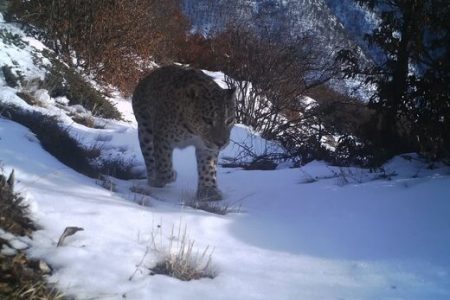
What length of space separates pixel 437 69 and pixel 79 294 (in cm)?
536

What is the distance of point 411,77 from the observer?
6.90 m

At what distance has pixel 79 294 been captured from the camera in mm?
2752

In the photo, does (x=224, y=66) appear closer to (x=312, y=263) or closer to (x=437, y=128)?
(x=437, y=128)

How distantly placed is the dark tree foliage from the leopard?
2.11 metres

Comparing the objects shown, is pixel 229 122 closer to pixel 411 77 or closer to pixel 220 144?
pixel 220 144

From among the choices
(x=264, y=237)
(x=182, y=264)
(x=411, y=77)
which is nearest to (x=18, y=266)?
(x=182, y=264)

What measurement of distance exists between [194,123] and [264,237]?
2490 mm

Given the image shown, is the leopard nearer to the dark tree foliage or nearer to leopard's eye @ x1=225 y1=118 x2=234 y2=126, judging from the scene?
leopard's eye @ x1=225 y1=118 x2=234 y2=126

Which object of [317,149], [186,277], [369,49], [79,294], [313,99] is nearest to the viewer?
[79,294]

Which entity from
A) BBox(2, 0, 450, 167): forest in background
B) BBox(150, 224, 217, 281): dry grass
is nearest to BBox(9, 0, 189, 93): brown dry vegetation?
BBox(2, 0, 450, 167): forest in background

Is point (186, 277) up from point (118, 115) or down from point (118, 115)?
down

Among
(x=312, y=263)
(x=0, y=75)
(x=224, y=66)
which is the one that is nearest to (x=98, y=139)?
(x=0, y=75)

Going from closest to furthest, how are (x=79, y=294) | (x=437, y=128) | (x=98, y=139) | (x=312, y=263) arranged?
Result: (x=79, y=294)
(x=312, y=263)
(x=437, y=128)
(x=98, y=139)

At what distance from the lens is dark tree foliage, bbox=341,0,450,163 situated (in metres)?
6.50
